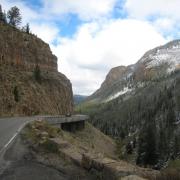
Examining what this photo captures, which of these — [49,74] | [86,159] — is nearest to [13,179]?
[86,159]

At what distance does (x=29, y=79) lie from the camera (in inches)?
3014

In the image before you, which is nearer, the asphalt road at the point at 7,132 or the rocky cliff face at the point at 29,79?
the asphalt road at the point at 7,132

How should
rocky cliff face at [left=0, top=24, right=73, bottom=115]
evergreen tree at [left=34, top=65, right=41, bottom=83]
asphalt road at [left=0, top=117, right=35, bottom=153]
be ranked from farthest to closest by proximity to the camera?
evergreen tree at [left=34, top=65, right=41, bottom=83] → rocky cliff face at [left=0, top=24, right=73, bottom=115] → asphalt road at [left=0, top=117, right=35, bottom=153]

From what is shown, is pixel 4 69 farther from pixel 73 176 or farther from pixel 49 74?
pixel 73 176

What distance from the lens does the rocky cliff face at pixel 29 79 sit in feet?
216

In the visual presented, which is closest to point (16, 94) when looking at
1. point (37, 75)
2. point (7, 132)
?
point (37, 75)

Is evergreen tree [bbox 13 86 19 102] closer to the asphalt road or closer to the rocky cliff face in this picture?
the rocky cliff face

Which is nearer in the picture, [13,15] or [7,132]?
[7,132]

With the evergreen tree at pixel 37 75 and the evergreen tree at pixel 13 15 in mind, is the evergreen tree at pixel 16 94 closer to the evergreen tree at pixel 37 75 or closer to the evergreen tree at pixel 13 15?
the evergreen tree at pixel 37 75

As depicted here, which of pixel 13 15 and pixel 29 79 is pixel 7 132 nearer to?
pixel 29 79

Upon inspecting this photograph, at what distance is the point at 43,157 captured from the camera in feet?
40.4

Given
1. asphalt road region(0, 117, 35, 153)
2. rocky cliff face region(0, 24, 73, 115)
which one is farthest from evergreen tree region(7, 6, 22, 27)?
asphalt road region(0, 117, 35, 153)

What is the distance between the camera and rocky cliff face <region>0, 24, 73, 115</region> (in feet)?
216

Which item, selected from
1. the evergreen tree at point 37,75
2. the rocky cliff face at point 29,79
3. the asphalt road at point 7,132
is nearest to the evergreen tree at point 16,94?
→ the rocky cliff face at point 29,79
